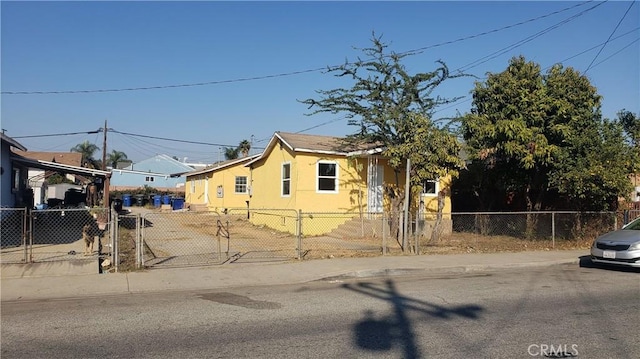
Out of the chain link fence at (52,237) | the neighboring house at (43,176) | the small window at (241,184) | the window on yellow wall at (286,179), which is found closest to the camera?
the chain link fence at (52,237)

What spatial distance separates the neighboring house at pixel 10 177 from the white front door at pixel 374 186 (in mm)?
12154

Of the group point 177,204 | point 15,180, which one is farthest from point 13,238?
point 177,204

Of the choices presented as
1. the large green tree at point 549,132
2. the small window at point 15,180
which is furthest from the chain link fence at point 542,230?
the small window at point 15,180

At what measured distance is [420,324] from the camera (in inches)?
265

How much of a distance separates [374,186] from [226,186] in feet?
48.7

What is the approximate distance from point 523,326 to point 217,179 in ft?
92.2

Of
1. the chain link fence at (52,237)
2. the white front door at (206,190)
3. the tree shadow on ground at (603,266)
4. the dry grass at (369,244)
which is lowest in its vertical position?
the tree shadow on ground at (603,266)

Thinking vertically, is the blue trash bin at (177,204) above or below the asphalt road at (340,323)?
above


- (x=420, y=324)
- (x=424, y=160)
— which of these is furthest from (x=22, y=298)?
(x=424, y=160)

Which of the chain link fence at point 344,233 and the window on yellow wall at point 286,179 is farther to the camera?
the window on yellow wall at point 286,179

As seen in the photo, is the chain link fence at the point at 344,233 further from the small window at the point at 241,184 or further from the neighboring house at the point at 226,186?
the small window at the point at 241,184

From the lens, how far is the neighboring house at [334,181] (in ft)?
61.1

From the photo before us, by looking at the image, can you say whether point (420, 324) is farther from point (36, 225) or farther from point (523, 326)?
point (36, 225)

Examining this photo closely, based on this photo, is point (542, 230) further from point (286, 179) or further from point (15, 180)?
point (15, 180)
